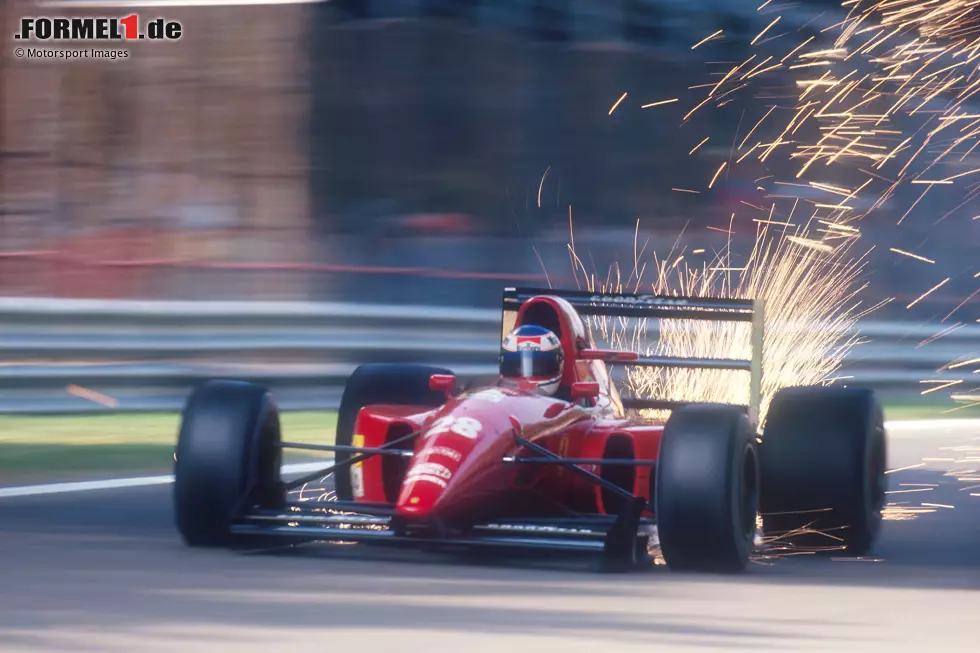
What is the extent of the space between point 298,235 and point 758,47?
9193mm

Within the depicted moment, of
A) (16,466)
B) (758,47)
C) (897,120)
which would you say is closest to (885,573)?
(16,466)

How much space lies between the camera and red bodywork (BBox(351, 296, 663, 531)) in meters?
7.88

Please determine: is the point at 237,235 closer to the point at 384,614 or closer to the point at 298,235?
the point at 298,235

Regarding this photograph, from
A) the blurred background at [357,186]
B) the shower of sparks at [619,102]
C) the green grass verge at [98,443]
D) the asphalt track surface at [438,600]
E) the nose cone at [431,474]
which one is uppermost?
the shower of sparks at [619,102]

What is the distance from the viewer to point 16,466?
11.9 metres

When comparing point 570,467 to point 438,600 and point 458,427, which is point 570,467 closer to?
point 458,427

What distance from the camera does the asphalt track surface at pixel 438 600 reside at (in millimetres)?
6230

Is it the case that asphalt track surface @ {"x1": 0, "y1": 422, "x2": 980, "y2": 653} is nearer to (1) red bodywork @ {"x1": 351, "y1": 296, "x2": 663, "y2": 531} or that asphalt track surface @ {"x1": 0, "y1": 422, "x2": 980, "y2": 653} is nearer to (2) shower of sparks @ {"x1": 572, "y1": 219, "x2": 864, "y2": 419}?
(1) red bodywork @ {"x1": 351, "y1": 296, "x2": 663, "y2": 531}

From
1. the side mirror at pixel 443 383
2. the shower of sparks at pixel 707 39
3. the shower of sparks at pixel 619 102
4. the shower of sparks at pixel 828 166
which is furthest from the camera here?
the shower of sparks at pixel 619 102

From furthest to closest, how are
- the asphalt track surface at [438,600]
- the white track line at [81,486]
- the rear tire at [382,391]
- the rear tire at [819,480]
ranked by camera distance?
the white track line at [81,486], the rear tire at [382,391], the rear tire at [819,480], the asphalt track surface at [438,600]

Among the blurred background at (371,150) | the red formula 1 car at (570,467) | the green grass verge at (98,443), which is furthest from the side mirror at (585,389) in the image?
the blurred background at (371,150)

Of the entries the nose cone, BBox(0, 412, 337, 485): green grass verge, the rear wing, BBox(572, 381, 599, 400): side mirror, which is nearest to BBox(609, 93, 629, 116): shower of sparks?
BBox(0, 412, 337, 485): green grass verge

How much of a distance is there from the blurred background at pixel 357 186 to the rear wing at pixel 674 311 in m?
5.57

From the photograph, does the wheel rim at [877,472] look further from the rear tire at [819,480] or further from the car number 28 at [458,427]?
the car number 28 at [458,427]
